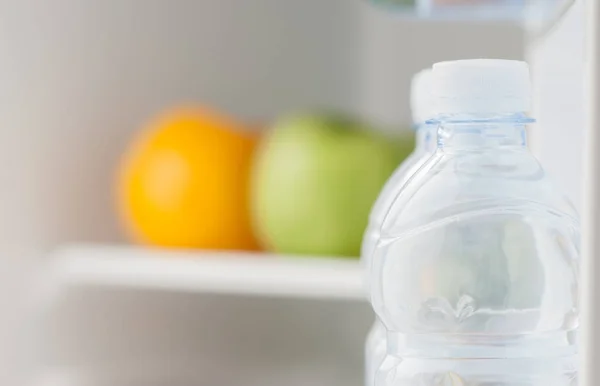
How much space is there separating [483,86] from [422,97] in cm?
10

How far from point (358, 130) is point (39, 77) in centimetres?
38

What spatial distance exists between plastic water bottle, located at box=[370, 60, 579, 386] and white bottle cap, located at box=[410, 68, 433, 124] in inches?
0.8

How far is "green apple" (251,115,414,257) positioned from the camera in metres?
1.00

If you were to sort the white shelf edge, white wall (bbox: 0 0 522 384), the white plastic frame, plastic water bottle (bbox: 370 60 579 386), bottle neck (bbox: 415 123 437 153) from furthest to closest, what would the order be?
1. white wall (bbox: 0 0 522 384)
2. the white shelf edge
3. bottle neck (bbox: 415 123 437 153)
4. plastic water bottle (bbox: 370 60 579 386)
5. the white plastic frame

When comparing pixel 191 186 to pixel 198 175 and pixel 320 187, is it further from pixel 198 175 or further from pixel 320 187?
pixel 320 187

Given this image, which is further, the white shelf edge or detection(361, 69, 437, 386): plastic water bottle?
the white shelf edge

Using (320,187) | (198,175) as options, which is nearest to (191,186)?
(198,175)

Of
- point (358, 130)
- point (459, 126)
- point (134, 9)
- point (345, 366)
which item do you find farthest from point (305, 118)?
point (459, 126)

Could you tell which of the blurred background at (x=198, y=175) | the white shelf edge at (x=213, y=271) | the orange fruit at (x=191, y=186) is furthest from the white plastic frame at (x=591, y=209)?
the orange fruit at (x=191, y=186)

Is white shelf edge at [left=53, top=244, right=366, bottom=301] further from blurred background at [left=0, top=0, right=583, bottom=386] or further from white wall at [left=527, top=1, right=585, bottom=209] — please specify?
white wall at [left=527, top=1, right=585, bottom=209]

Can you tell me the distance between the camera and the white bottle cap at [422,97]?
508 mm

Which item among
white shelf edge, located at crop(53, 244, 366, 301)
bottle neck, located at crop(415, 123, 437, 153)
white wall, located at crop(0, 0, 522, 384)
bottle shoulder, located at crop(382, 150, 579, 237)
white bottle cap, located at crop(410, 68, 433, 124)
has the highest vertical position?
white wall, located at crop(0, 0, 522, 384)

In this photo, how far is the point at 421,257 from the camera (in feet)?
1.59

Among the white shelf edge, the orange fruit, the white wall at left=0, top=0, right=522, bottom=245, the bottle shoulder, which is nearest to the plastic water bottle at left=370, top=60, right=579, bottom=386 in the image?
the bottle shoulder
